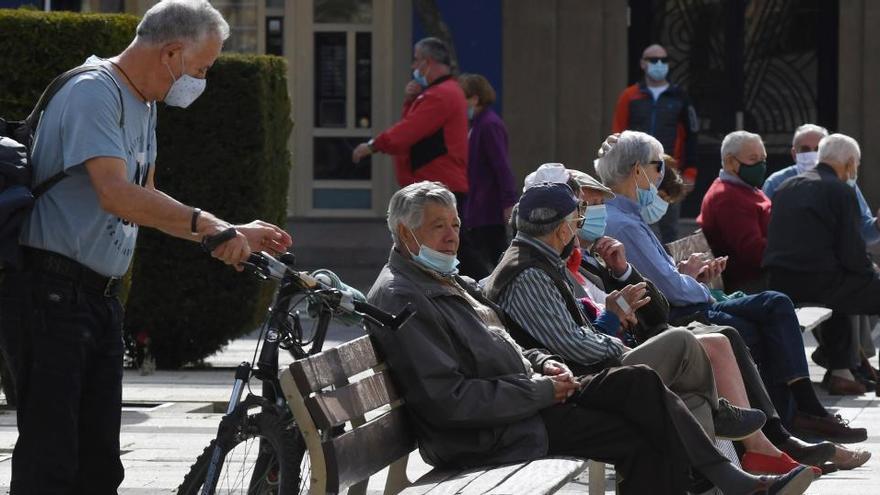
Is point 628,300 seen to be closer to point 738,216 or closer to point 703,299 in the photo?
point 703,299

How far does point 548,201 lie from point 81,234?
7.32 feet

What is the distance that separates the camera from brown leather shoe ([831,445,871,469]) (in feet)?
25.6

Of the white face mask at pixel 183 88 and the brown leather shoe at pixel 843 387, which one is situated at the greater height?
the white face mask at pixel 183 88

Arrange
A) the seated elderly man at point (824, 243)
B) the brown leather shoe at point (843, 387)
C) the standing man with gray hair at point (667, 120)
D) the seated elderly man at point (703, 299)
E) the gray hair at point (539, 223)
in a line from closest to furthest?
the gray hair at point (539, 223) < the seated elderly man at point (703, 299) < the seated elderly man at point (824, 243) < the brown leather shoe at point (843, 387) < the standing man with gray hair at point (667, 120)

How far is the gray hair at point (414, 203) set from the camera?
6066 millimetres

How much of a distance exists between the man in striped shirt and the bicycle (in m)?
1.23

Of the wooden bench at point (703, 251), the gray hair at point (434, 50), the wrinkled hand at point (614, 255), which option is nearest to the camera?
the wrinkled hand at point (614, 255)

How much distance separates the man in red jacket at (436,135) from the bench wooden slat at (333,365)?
6901 mm

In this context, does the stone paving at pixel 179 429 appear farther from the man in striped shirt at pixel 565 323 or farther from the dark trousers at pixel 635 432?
the dark trousers at pixel 635 432

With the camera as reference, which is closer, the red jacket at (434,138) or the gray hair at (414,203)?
the gray hair at (414,203)

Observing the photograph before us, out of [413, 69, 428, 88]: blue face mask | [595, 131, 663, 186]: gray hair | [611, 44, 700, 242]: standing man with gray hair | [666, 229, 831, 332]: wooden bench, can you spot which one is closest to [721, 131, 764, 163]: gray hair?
[666, 229, 831, 332]: wooden bench

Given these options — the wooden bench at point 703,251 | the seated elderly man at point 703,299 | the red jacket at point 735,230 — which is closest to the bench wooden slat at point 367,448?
the seated elderly man at point 703,299

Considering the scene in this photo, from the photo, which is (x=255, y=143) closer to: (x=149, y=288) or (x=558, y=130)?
(x=149, y=288)

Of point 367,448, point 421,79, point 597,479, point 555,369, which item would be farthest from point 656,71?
point 367,448
